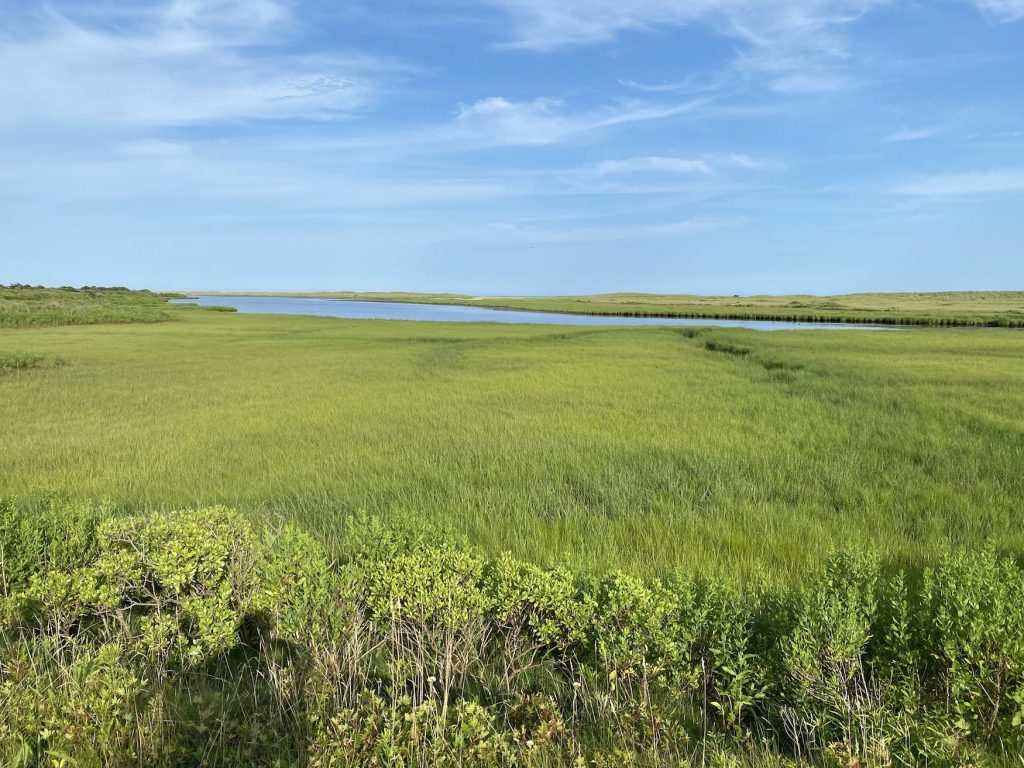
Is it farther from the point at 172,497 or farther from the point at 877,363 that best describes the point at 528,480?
the point at 877,363

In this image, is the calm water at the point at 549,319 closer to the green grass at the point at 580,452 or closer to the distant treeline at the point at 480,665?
the green grass at the point at 580,452

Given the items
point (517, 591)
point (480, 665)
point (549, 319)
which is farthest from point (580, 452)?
point (549, 319)

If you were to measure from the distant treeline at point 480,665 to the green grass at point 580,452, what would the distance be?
0.85m

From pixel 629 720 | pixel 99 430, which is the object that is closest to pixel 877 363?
pixel 629 720

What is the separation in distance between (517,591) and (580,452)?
5414mm

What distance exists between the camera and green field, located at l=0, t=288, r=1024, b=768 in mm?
2963

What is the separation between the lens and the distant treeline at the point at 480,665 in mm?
2883

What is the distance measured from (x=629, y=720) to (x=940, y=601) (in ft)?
7.37

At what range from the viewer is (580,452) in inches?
363

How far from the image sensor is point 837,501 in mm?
7055

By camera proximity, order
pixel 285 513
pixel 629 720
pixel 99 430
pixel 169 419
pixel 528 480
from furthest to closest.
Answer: pixel 169 419 → pixel 99 430 → pixel 528 480 → pixel 285 513 → pixel 629 720

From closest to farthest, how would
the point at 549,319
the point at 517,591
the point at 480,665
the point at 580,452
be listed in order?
the point at 480,665
the point at 517,591
the point at 580,452
the point at 549,319

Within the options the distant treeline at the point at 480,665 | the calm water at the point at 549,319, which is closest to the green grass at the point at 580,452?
the distant treeline at the point at 480,665

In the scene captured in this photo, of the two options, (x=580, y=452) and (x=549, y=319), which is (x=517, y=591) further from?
(x=549, y=319)
